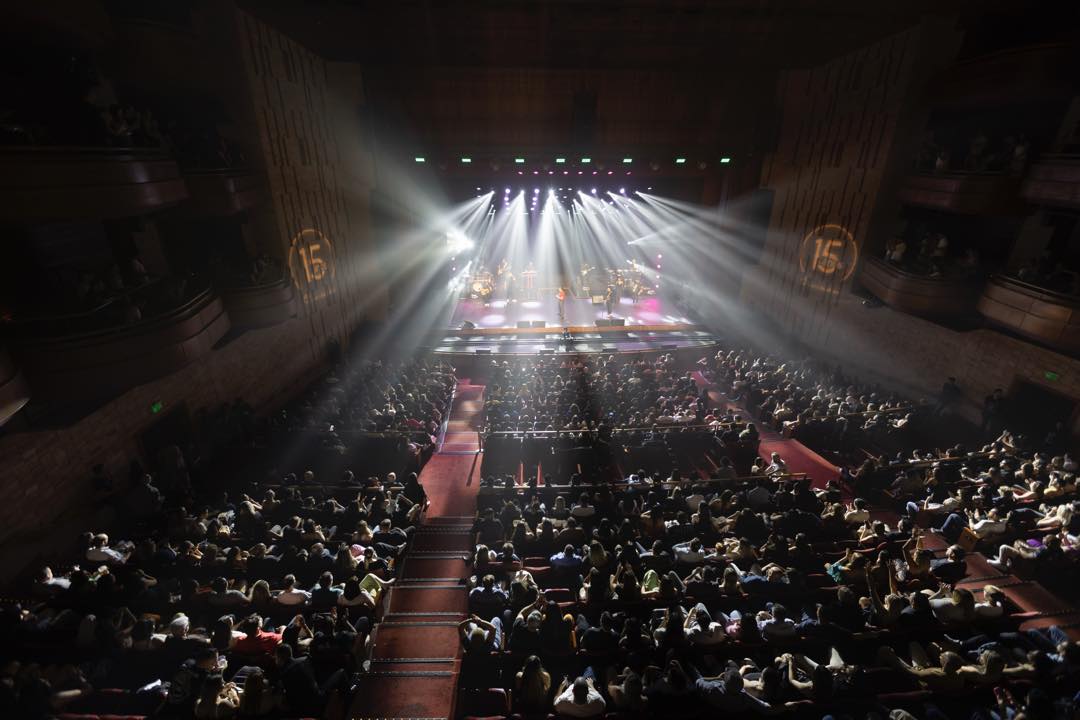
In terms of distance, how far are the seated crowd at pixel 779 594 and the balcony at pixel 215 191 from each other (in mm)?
8001

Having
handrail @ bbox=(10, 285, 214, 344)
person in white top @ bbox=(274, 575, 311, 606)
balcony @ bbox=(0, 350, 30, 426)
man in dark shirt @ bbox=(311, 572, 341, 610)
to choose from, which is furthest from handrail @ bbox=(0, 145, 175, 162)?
man in dark shirt @ bbox=(311, 572, 341, 610)

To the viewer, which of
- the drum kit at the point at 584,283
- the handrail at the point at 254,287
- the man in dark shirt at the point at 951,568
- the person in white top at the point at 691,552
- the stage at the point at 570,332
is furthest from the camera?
the drum kit at the point at 584,283

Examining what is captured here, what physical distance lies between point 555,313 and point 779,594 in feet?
53.2

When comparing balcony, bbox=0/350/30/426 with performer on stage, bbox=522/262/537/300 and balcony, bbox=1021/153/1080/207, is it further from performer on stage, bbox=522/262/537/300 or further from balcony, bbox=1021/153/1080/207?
performer on stage, bbox=522/262/537/300

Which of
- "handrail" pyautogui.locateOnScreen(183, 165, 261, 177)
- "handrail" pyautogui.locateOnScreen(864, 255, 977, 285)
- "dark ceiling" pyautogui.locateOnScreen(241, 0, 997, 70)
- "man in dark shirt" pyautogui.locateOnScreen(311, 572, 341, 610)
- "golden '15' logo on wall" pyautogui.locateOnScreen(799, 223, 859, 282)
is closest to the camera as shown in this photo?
"man in dark shirt" pyautogui.locateOnScreen(311, 572, 341, 610)

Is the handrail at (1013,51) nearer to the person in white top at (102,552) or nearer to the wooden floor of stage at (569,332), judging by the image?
the wooden floor of stage at (569,332)

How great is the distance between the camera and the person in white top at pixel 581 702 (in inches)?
168

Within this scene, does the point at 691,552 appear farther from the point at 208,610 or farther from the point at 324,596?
the point at 208,610

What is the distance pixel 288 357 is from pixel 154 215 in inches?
173

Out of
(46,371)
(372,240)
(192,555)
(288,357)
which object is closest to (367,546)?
(192,555)

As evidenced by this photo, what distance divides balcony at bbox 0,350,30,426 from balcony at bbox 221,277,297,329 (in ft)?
13.4

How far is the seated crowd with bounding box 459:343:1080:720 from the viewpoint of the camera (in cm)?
443

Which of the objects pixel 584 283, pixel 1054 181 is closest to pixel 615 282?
pixel 584 283

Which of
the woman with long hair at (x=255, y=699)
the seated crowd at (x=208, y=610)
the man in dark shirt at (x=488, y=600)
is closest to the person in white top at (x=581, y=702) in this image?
the man in dark shirt at (x=488, y=600)
